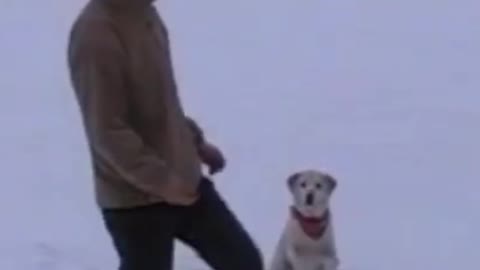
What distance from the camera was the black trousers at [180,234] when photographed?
470cm

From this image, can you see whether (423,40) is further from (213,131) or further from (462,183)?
(462,183)

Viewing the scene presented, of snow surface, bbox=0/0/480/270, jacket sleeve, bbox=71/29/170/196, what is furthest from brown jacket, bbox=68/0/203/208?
snow surface, bbox=0/0/480/270

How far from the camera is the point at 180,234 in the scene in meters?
4.89

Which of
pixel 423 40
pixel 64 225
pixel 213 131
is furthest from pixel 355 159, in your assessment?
pixel 423 40

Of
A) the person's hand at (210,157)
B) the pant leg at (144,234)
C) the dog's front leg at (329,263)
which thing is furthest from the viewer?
the dog's front leg at (329,263)

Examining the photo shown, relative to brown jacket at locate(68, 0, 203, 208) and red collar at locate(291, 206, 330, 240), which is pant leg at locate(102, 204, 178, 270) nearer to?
brown jacket at locate(68, 0, 203, 208)

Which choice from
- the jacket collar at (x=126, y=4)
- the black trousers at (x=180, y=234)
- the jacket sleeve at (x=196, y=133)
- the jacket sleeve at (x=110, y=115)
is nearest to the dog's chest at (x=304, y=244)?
the black trousers at (x=180, y=234)

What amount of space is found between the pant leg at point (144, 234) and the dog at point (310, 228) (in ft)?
4.39

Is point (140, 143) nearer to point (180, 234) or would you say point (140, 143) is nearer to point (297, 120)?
point (180, 234)

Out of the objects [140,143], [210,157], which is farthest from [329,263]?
[140,143]

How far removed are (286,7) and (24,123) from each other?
11.1 feet

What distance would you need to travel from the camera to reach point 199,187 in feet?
15.9

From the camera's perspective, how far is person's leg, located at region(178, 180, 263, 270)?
4883 millimetres

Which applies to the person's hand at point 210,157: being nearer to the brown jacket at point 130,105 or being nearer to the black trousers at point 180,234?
the black trousers at point 180,234
